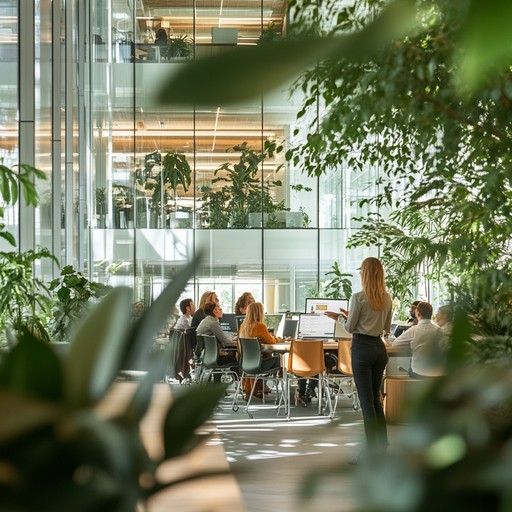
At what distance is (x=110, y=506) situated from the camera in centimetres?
21

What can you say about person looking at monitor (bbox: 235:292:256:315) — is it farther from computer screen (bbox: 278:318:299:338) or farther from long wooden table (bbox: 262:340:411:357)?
long wooden table (bbox: 262:340:411:357)

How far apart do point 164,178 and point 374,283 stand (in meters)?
10.3

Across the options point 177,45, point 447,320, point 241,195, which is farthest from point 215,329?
point 447,320

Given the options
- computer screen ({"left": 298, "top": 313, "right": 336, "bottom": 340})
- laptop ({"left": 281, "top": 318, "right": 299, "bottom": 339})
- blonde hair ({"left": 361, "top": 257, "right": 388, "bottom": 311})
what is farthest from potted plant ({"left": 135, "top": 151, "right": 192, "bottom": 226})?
blonde hair ({"left": 361, "top": 257, "right": 388, "bottom": 311})

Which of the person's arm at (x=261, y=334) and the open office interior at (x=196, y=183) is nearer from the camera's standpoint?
the person's arm at (x=261, y=334)

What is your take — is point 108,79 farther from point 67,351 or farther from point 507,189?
point 67,351

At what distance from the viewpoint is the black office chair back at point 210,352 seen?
10656 millimetres

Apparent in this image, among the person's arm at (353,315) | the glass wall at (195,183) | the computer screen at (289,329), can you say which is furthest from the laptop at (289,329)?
the person's arm at (353,315)

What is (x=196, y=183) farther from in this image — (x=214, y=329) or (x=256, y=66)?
(x=256, y=66)

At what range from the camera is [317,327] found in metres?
11.1

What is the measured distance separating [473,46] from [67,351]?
5.0 inches

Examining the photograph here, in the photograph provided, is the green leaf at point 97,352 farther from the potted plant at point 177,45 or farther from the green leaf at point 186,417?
the potted plant at point 177,45

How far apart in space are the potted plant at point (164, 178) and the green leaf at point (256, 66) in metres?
16.0

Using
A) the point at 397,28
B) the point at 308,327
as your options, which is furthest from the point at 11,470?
the point at 308,327
